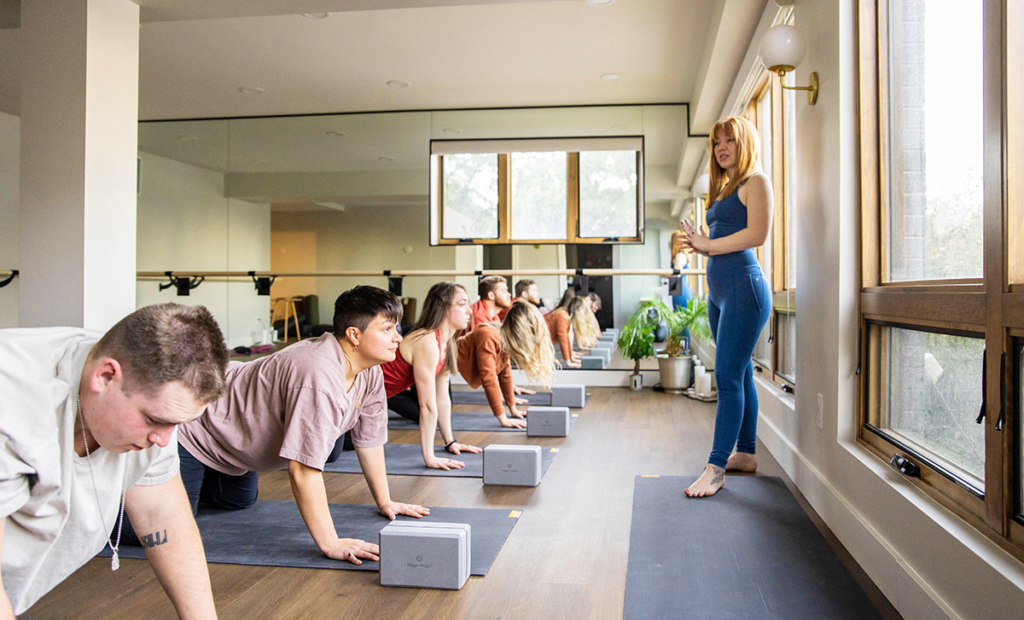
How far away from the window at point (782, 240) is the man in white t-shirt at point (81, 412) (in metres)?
2.96

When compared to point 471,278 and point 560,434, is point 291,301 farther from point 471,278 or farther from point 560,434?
point 560,434

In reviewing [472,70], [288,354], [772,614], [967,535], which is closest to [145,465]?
[288,354]

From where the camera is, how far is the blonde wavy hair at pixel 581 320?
20.6ft

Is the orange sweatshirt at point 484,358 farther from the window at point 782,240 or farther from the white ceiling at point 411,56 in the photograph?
the white ceiling at point 411,56

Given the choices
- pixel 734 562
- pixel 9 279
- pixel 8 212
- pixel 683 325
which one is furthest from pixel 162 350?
pixel 8 212

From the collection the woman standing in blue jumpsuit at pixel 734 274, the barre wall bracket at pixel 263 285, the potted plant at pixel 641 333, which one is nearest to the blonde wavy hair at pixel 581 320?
the potted plant at pixel 641 333

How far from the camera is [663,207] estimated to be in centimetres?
680

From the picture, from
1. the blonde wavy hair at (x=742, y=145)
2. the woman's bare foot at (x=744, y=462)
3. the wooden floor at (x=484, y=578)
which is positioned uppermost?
the blonde wavy hair at (x=742, y=145)

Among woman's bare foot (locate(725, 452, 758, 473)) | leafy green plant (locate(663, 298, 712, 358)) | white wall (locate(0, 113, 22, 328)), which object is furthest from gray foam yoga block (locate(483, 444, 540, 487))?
white wall (locate(0, 113, 22, 328))

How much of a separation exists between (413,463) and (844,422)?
1917 millimetres

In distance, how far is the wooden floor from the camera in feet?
6.14

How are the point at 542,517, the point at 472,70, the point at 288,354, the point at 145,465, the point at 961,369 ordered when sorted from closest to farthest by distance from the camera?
the point at 145,465
the point at 961,369
the point at 288,354
the point at 542,517
the point at 472,70

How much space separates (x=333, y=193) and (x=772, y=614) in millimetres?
5519

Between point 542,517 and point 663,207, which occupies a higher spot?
point 663,207
